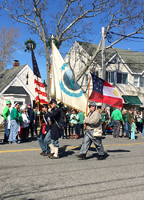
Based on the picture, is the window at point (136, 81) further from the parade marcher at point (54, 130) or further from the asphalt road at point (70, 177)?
the parade marcher at point (54, 130)

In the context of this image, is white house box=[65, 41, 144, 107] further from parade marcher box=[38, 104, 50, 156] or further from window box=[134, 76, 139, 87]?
parade marcher box=[38, 104, 50, 156]

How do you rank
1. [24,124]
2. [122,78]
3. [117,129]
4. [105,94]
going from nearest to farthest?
[105,94]
[24,124]
[117,129]
[122,78]

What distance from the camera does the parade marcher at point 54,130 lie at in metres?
8.39

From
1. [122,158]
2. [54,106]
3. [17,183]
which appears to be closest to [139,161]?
[122,158]

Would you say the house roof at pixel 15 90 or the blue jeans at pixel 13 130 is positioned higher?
the house roof at pixel 15 90

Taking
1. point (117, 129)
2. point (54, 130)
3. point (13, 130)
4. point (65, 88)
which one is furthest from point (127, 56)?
point (54, 130)

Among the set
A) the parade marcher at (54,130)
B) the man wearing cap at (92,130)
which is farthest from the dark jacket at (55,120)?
the man wearing cap at (92,130)

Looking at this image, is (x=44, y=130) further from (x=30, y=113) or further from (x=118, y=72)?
(x=118, y=72)

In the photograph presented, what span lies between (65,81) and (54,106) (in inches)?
41.5

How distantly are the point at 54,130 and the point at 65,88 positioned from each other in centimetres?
155

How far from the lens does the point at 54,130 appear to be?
8.44m

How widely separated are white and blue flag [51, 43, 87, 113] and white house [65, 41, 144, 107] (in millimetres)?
23087

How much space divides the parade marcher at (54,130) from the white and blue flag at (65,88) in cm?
56

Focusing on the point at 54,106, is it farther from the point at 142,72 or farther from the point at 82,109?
the point at 142,72
